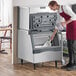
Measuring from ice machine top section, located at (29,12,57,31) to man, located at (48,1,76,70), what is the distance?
444mm

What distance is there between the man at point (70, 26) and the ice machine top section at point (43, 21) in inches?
17.5

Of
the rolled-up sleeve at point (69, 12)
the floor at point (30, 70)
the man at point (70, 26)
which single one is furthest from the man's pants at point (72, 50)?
the rolled-up sleeve at point (69, 12)

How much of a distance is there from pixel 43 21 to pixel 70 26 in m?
0.64

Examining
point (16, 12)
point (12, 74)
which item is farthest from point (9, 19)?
point (12, 74)

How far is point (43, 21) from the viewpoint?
5613 mm

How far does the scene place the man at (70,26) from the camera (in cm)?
512

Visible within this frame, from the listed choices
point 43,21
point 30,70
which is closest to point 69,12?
point 43,21

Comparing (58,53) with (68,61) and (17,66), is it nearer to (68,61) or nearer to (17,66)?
(68,61)

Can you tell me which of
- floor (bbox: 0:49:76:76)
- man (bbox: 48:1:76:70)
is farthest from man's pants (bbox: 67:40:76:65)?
floor (bbox: 0:49:76:76)

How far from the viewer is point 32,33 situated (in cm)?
542

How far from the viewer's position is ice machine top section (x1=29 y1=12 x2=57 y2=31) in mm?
5482

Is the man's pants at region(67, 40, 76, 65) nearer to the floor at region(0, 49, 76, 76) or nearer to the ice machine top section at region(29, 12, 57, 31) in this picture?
the floor at region(0, 49, 76, 76)

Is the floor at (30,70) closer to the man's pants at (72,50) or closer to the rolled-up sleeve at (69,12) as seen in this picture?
the man's pants at (72,50)

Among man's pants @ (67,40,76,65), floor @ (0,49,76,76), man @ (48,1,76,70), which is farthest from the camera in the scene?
man's pants @ (67,40,76,65)
